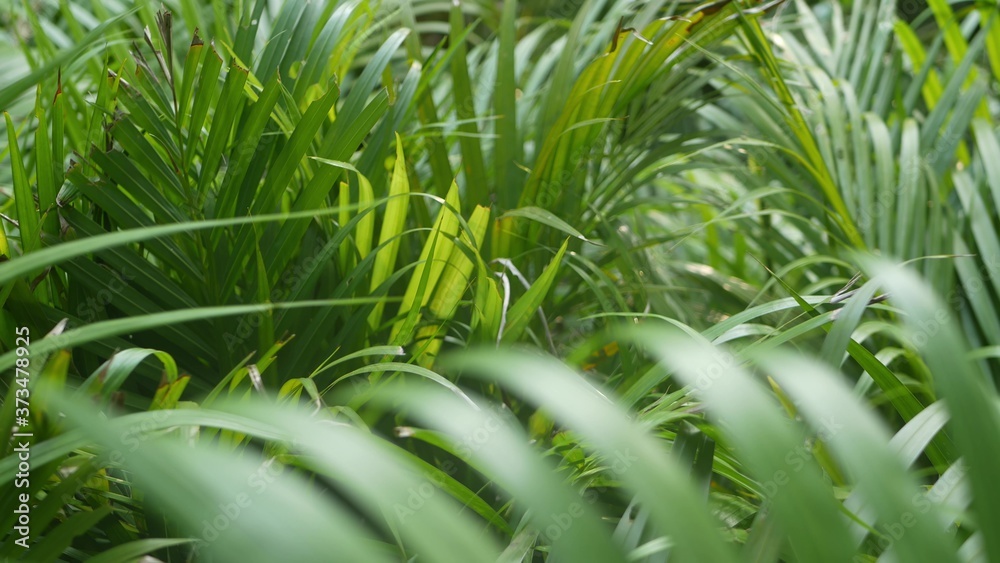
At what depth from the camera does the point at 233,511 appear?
239mm

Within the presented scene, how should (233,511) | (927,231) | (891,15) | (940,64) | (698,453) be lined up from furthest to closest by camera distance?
(940,64)
(891,15)
(927,231)
(698,453)
(233,511)

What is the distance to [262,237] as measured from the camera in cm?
53

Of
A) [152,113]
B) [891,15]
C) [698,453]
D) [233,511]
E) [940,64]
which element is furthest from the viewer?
[940,64]

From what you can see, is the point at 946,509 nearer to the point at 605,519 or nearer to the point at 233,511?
the point at 605,519

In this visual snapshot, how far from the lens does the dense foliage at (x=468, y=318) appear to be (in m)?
0.25

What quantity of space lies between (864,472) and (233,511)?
0.22 metres

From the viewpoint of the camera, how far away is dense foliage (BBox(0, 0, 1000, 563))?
0.83 feet

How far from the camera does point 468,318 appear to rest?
2.02ft

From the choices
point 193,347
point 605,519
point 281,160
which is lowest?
point 605,519

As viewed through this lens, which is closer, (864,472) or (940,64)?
(864,472)

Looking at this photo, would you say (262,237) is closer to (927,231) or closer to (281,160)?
(281,160)

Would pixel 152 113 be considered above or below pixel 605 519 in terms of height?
above

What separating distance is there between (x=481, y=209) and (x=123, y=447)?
1.10 feet

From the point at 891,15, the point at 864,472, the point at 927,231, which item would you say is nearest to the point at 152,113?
the point at 864,472
